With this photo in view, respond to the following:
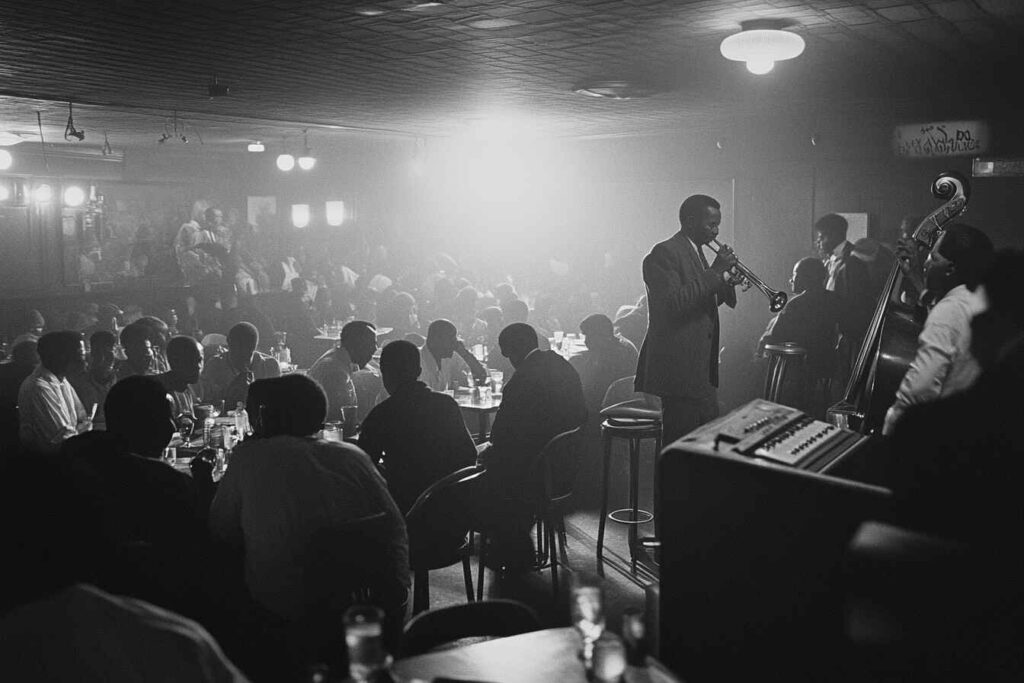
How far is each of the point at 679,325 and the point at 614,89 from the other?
2488 millimetres

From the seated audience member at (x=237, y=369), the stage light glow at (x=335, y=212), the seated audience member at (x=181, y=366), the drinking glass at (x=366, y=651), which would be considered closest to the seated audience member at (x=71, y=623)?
the drinking glass at (x=366, y=651)

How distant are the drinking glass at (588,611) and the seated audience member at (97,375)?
4412 millimetres

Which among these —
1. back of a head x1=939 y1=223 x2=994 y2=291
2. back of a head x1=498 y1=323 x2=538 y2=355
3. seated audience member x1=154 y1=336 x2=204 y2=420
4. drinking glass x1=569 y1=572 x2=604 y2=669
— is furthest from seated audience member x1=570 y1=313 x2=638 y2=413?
drinking glass x1=569 y1=572 x2=604 y2=669

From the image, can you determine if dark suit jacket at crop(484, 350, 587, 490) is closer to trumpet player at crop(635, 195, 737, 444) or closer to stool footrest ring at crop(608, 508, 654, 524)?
trumpet player at crop(635, 195, 737, 444)

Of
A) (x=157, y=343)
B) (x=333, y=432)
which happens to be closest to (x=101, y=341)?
(x=157, y=343)

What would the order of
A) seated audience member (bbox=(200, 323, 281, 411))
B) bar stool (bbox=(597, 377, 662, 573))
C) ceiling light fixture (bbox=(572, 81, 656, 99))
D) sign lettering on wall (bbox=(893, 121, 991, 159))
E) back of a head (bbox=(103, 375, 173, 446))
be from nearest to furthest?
1. back of a head (bbox=(103, 375, 173, 446))
2. bar stool (bbox=(597, 377, 662, 573))
3. seated audience member (bbox=(200, 323, 281, 411))
4. ceiling light fixture (bbox=(572, 81, 656, 99))
5. sign lettering on wall (bbox=(893, 121, 991, 159))

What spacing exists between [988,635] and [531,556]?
10.6 feet

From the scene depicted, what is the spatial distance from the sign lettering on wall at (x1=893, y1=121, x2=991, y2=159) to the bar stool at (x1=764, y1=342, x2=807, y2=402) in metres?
2.60

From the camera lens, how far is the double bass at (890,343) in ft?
14.3

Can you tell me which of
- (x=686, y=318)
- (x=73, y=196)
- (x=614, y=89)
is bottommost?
(x=686, y=318)

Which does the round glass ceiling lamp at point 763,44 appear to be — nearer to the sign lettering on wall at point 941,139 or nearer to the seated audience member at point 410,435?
the seated audience member at point 410,435

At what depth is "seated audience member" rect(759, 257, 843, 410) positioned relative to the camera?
657cm

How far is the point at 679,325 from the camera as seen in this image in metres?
4.80

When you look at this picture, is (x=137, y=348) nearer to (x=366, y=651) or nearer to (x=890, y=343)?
(x=890, y=343)
